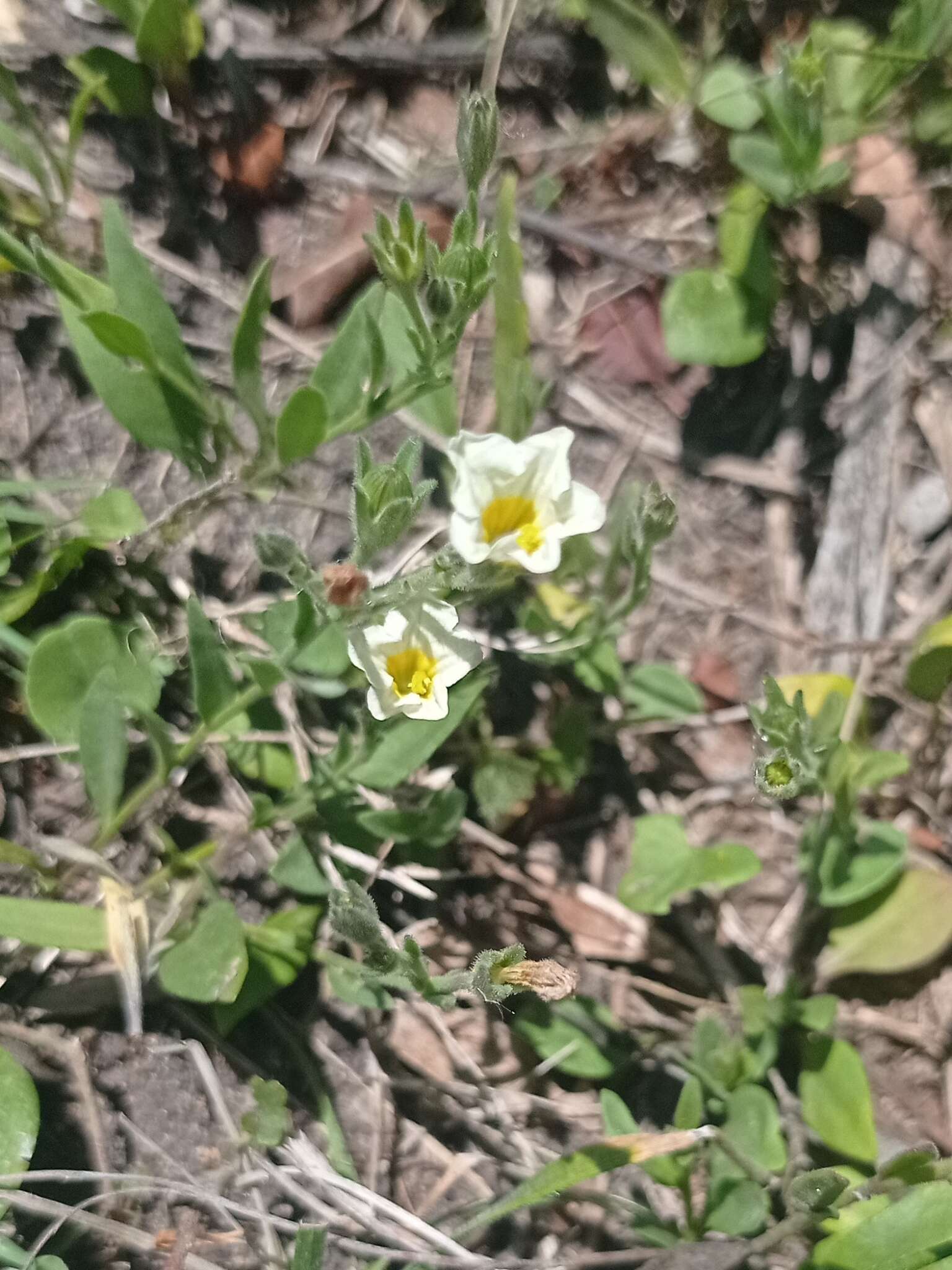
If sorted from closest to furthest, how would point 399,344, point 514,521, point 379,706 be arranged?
point 379,706 → point 514,521 → point 399,344

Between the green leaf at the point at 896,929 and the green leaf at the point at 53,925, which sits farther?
the green leaf at the point at 896,929

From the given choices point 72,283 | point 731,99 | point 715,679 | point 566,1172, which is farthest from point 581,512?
point 731,99

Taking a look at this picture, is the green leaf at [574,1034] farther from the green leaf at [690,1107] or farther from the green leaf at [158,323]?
the green leaf at [158,323]

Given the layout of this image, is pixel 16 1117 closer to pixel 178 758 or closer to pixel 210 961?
pixel 210 961

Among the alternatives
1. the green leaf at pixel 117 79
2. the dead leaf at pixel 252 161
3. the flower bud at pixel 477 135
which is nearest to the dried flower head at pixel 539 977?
the flower bud at pixel 477 135

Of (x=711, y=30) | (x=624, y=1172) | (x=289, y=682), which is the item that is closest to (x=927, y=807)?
(x=624, y=1172)

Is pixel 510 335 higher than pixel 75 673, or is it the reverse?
pixel 510 335

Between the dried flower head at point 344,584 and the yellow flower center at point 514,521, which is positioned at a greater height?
the dried flower head at point 344,584

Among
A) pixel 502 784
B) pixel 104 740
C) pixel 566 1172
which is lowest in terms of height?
pixel 566 1172
